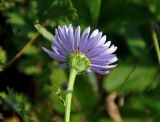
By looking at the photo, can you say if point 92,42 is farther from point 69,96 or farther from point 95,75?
point 95,75

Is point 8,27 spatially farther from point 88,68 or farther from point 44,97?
point 88,68

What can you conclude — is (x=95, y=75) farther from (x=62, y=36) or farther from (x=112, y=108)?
(x=62, y=36)

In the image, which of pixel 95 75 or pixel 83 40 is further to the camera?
pixel 95 75

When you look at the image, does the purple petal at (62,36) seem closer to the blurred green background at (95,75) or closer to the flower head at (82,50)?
the flower head at (82,50)

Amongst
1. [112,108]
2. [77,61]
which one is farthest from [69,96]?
[112,108]

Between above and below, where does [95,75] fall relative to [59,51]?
above

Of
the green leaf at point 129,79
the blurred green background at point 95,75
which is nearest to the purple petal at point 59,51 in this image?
the blurred green background at point 95,75

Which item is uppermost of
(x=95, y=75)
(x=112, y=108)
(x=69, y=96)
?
(x=95, y=75)
